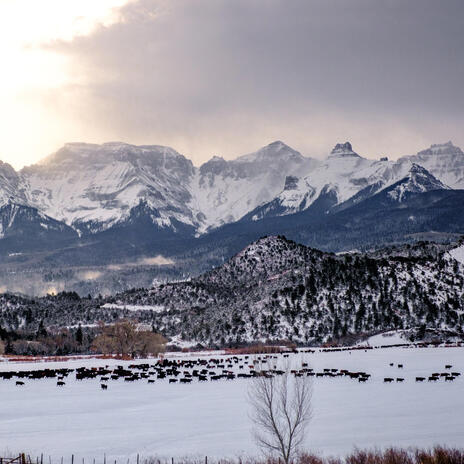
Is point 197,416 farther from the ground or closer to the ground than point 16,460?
farther from the ground

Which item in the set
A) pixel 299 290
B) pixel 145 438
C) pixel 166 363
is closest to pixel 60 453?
pixel 145 438

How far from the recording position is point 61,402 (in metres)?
72.6

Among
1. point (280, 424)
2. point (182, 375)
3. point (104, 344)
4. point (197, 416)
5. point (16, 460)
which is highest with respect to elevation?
point (104, 344)

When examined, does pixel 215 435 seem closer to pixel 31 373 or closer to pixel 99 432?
pixel 99 432

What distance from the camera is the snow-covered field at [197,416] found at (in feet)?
160

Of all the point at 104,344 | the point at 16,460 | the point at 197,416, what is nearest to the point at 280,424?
the point at 197,416

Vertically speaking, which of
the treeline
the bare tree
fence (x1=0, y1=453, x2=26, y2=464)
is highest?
the treeline

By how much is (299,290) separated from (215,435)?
147 meters

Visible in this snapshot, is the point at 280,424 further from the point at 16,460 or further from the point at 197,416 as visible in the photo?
the point at 16,460

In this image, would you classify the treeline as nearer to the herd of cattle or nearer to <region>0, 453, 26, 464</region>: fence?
the herd of cattle

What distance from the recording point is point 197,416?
6188cm

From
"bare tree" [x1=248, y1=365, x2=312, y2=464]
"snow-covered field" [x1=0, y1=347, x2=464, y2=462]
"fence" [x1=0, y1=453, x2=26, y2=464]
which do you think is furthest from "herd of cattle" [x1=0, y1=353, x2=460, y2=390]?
"fence" [x1=0, y1=453, x2=26, y2=464]

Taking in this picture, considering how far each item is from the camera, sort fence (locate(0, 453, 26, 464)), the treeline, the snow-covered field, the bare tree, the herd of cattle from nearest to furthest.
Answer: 1. fence (locate(0, 453, 26, 464))
2. the bare tree
3. the snow-covered field
4. the herd of cattle
5. the treeline

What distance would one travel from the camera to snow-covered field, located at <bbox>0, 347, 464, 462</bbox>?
160ft
